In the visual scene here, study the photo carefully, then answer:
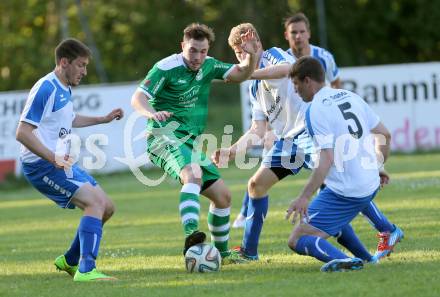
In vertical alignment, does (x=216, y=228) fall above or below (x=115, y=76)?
above

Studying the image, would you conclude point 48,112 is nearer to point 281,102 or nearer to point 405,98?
point 281,102

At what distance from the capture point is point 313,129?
7.16 m

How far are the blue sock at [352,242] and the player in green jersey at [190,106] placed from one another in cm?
118

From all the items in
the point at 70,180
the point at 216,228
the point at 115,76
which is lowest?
the point at 115,76

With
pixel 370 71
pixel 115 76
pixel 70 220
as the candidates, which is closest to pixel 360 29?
pixel 115 76

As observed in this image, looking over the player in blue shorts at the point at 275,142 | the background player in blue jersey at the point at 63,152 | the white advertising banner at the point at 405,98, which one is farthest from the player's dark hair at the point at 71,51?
the white advertising banner at the point at 405,98

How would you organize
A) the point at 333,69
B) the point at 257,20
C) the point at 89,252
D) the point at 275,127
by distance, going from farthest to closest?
the point at 257,20
the point at 333,69
the point at 275,127
the point at 89,252

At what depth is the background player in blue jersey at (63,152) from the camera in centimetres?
766

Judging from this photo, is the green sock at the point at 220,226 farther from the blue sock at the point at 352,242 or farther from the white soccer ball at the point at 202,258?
the blue sock at the point at 352,242

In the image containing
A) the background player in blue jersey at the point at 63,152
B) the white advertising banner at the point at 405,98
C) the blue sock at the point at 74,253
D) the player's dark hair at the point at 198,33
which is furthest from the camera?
the white advertising banner at the point at 405,98

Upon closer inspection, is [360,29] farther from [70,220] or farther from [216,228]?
[216,228]

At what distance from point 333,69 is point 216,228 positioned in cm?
361

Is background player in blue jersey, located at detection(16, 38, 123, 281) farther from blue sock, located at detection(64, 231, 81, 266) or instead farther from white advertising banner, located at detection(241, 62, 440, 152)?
white advertising banner, located at detection(241, 62, 440, 152)

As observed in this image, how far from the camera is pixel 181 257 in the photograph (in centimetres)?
897
